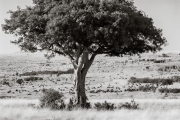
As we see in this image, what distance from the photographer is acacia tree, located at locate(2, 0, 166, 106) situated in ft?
63.8

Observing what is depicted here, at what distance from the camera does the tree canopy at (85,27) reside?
765 inches

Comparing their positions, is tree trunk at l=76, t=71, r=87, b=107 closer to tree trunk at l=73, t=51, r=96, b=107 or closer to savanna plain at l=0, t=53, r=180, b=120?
tree trunk at l=73, t=51, r=96, b=107

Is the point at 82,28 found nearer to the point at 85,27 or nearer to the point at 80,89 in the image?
the point at 85,27

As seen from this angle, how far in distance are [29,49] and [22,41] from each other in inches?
28.0

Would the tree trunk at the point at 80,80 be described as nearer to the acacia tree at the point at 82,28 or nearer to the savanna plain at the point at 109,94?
the acacia tree at the point at 82,28

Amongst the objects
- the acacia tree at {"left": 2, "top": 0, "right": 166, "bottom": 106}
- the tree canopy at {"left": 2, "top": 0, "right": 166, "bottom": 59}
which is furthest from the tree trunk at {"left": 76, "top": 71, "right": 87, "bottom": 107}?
the tree canopy at {"left": 2, "top": 0, "right": 166, "bottom": 59}

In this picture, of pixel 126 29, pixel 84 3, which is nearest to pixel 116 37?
pixel 126 29

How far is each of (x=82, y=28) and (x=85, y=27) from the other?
202mm

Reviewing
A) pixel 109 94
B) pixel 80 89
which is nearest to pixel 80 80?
pixel 80 89

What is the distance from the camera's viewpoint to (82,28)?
Result: 19625 millimetres

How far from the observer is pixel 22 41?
2372cm

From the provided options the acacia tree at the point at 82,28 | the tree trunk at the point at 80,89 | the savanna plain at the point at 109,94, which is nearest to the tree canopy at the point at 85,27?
the acacia tree at the point at 82,28

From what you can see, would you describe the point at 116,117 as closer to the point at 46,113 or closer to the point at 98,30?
the point at 46,113

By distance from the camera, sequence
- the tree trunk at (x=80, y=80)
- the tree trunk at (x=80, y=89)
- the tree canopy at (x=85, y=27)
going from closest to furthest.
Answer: the tree canopy at (x=85, y=27) → the tree trunk at (x=80, y=80) → the tree trunk at (x=80, y=89)
